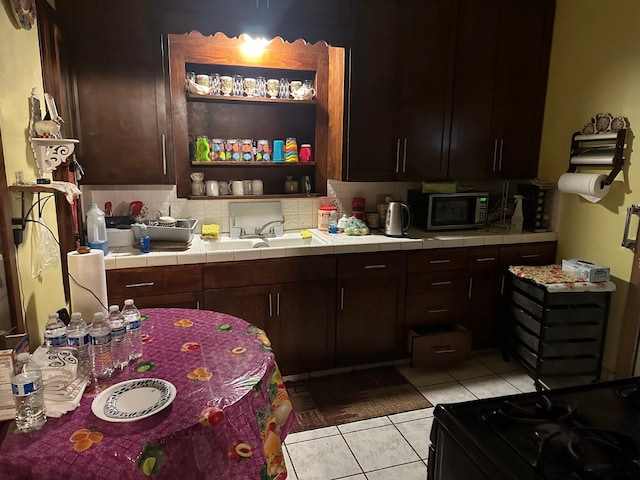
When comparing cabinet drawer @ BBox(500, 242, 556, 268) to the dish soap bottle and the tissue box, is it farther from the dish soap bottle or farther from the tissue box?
the tissue box

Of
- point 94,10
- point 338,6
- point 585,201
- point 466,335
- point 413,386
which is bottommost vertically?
point 413,386

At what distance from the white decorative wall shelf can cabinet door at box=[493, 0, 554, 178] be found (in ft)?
8.92

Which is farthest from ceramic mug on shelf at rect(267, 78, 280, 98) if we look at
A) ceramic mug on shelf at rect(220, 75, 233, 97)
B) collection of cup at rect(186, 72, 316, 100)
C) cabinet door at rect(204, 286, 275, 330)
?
cabinet door at rect(204, 286, 275, 330)

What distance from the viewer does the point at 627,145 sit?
2582 mm

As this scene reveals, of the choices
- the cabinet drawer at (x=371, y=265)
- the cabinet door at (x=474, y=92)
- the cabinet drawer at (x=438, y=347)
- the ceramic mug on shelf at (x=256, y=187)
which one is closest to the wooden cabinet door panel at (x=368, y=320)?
the cabinet drawer at (x=371, y=265)

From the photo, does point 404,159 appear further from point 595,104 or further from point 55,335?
point 55,335

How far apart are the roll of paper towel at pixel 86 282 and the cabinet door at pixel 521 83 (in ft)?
9.11

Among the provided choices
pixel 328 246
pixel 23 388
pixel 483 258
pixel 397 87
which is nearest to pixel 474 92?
pixel 397 87

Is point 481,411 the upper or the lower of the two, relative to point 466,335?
upper

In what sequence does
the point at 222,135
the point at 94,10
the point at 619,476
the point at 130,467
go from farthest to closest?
the point at 222,135, the point at 94,10, the point at 130,467, the point at 619,476

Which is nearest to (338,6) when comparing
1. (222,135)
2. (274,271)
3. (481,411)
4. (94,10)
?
(222,135)

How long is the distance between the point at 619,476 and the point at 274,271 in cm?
202

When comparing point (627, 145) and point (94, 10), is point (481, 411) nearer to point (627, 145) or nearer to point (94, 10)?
point (627, 145)

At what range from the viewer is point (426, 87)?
2914mm
